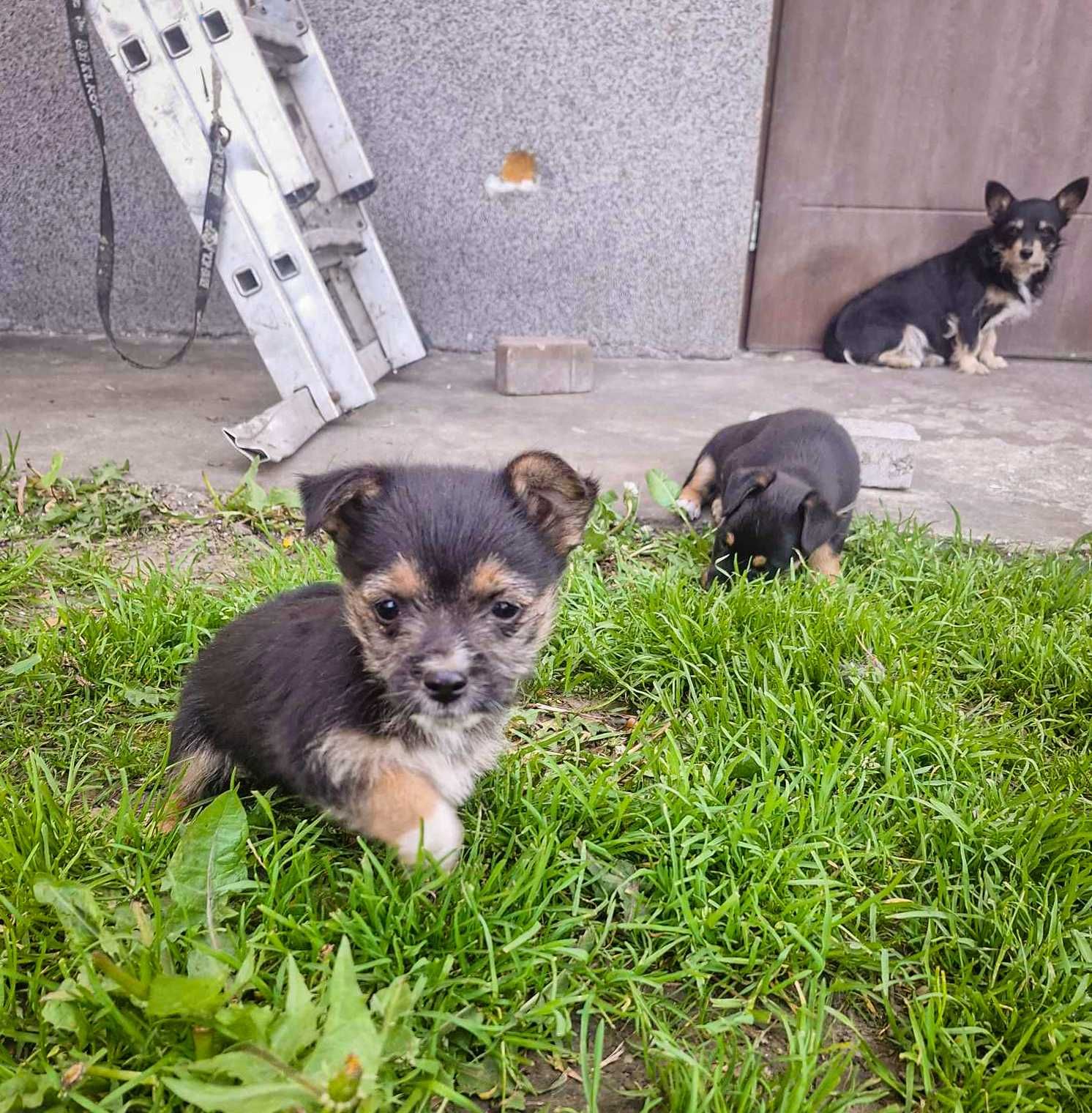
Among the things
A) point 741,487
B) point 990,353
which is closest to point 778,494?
point 741,487

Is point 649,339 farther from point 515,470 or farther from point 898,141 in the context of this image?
point 515,470

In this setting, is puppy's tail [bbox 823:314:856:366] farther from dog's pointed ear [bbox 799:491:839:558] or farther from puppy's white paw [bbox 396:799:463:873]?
puppy's white paw [bbox 396:799:463:873]

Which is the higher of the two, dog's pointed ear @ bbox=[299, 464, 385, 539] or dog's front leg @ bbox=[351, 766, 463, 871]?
dog's pointed ear @ bbox=[299, 464, 385, 539]

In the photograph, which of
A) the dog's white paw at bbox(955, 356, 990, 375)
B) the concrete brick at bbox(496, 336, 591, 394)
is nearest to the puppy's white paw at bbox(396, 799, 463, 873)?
the concrete brick at bbox(496, 336, 591, 394)

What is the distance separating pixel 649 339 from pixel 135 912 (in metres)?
6.38

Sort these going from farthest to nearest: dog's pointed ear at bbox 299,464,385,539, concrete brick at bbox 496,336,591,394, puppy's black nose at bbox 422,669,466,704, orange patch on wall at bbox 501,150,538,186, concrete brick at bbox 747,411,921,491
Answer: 1. orange patch on wall at bbox 501,150,538,186
2. concrete brick at bbox 496,336,591,394
3. concrete brick at bbox 747,411,921,491
4. dog's pointed ear at bbox 299,464,385,539
5. puppy's black nose at bbox 422,669,466,704

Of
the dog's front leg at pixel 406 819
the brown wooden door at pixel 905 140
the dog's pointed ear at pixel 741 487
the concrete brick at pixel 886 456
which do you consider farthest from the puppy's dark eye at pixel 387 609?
the brown wooden door at pixel 905 140

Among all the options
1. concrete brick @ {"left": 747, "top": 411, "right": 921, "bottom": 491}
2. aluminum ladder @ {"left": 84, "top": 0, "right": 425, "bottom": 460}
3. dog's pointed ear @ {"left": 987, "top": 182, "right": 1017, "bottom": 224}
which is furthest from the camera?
dog's pointed ear @ {"left": 987, "top": 182, "right": 1017, "bottom": 224}

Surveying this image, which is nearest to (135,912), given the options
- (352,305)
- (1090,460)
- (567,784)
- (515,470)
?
(567,784)

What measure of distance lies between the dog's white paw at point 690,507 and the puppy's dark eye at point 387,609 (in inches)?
104

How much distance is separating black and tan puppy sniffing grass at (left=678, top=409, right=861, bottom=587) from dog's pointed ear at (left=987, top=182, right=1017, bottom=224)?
3789 mm

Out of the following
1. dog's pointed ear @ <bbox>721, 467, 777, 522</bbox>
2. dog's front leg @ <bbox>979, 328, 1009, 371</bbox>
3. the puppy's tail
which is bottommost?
dog's front leg @ <bbox>979, 328, 1009, 371</bbox>

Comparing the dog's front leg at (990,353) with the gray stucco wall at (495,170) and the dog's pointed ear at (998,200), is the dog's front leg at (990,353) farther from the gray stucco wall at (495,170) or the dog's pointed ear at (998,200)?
the gray stucco wall at (495,170)

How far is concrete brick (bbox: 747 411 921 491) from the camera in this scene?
4.77 meters
